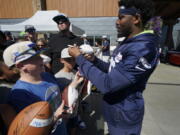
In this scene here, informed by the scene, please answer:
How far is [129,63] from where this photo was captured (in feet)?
3.59

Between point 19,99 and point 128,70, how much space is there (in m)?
0.90

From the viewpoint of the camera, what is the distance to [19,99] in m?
1.12

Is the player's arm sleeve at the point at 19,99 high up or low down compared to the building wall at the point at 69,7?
down

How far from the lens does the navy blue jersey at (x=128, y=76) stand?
1101mm

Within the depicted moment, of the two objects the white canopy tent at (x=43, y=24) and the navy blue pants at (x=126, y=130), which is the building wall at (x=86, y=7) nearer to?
the white canopy tent at (x=43, y=24)

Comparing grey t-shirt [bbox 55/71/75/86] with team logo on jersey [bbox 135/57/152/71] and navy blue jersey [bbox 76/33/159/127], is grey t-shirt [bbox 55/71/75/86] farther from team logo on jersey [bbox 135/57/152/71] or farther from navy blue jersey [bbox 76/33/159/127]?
team logo on jersey [bbox 135/57/152/71]

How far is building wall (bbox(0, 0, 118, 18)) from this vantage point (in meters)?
11.0

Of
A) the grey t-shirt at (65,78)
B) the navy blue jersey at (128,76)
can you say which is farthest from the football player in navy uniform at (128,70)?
the grey t-shirt at (65,78)

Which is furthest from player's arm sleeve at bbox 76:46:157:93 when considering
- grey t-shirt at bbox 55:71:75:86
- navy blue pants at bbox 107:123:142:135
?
grey t-shirt at bbox 55:71:75:86

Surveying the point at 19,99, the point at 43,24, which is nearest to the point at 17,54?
the point at 19,99

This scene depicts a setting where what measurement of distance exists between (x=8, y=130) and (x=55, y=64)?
6.35 feet

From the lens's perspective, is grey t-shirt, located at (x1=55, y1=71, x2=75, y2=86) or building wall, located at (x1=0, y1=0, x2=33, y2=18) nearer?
grey t-shirt, located at (x1=55, y1=71, x2=75, y2=86)

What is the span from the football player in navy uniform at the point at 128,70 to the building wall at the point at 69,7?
1055cm

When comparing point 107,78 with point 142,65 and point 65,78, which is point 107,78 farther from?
point 65,78
